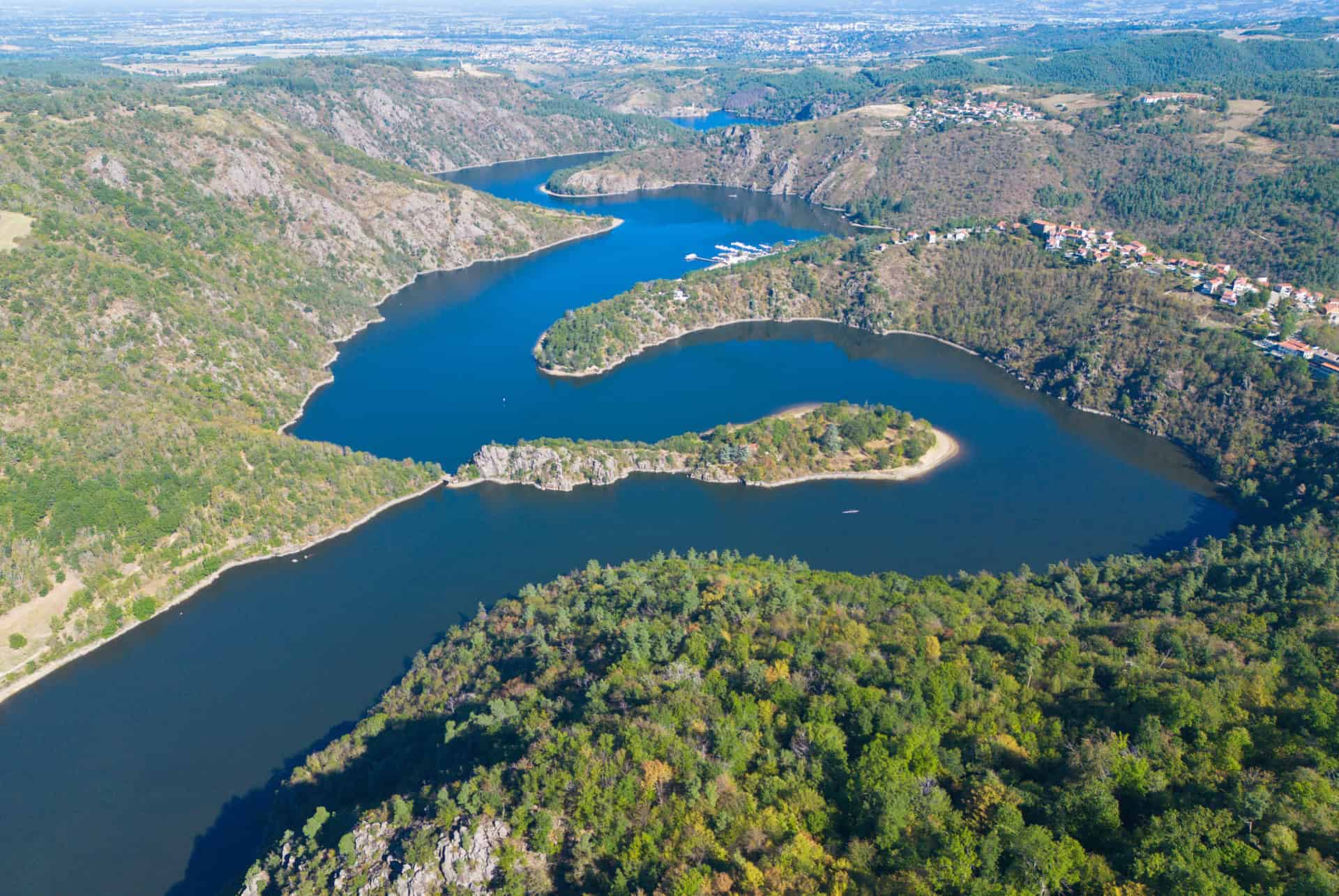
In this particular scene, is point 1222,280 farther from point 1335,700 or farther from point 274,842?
point 274,842

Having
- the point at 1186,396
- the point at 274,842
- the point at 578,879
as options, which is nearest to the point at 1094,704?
the point at 578,879

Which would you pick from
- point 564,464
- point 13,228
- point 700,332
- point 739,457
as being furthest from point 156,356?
point 700,332

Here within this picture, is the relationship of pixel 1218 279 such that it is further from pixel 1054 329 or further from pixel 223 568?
pixel 223 568

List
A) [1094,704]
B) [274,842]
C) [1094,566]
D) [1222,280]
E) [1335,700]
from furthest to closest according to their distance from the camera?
[1222,280] → [1094,566] → [274,842] → [1094,704] → [1335,700]

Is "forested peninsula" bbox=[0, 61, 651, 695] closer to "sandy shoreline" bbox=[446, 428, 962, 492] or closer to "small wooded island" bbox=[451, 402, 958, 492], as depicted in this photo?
"sandy shoreline" bbox=[446, 428, 962, 492]

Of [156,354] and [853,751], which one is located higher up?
[156,354]

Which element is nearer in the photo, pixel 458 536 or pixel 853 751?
pixel 853 751
